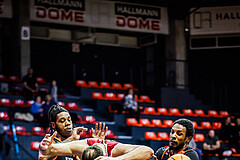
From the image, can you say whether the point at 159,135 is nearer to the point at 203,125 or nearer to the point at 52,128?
the point at 203,125

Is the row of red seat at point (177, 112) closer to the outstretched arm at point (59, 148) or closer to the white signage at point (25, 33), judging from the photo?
the white signage at point (25, 33)

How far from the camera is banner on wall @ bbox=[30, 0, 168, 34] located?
20.8 m

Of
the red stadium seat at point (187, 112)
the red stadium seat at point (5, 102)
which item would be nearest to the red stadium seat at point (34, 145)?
the red stadium seat at point (5, 102)

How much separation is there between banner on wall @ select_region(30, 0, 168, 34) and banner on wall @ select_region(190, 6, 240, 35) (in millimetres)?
1296

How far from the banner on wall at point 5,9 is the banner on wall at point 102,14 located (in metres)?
0.85

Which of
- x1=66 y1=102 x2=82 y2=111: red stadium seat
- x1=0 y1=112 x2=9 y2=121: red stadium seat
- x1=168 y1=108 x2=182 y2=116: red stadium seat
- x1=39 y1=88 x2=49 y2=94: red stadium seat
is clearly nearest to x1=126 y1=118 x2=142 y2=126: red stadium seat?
x1=66 y1=102 x2=82 y2=111: red stadium seat

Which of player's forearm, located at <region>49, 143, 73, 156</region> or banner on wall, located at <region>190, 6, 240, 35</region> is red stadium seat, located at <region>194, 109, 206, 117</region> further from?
player's forearm, located at <region>49, 143, 73, 156</region>

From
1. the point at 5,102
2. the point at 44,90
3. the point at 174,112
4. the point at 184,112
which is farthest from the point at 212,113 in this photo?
the point at 5,102

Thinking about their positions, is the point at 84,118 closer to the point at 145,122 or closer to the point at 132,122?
the point at 132,122

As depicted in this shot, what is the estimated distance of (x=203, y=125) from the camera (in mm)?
20172

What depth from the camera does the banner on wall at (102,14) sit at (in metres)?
20.8

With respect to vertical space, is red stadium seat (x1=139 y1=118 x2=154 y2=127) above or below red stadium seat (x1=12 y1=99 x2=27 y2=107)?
below

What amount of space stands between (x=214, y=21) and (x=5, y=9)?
8.90 meters

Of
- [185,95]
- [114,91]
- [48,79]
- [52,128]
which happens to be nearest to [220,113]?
[185,95]
